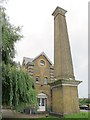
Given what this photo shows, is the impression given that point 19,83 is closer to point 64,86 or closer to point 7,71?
point 7,71

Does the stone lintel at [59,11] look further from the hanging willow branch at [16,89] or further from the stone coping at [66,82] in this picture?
the hanging willow branch at [16,89]

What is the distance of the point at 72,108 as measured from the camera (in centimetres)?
2331

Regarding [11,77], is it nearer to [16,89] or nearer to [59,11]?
[16,89]

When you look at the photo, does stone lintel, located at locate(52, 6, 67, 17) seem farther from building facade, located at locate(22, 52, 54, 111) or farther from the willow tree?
the willow tree

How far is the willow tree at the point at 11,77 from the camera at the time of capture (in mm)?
11441

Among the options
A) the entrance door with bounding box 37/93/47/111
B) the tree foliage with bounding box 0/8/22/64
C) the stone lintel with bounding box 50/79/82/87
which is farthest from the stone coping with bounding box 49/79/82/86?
the tree foliage with bounding box 0/8/22/64

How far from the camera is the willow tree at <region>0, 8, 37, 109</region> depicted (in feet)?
37.5

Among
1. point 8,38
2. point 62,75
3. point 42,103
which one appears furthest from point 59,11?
point 8,38

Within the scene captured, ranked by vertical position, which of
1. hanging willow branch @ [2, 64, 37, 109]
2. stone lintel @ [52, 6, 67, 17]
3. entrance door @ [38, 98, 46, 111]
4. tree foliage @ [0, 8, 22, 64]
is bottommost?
entrance door @ [38, 98, 46, 111]

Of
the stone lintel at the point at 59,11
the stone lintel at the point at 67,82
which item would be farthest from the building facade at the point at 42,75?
the stone lintel at the point at 59,11

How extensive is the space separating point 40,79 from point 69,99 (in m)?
10.00

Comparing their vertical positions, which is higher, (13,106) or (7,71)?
(7,71)

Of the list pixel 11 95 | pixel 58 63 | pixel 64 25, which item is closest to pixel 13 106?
pixel 11 95

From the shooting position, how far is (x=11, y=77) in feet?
38.9
